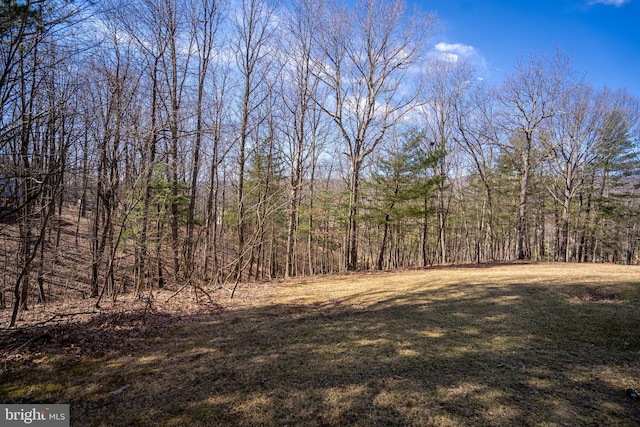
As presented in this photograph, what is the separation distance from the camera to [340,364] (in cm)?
348

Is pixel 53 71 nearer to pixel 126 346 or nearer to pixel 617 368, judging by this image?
pixel 126 346

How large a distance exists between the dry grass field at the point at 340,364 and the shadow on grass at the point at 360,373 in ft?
0.05

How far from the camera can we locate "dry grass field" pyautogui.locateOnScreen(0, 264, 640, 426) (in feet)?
8.35

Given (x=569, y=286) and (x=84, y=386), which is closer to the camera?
(x=84, y=386)

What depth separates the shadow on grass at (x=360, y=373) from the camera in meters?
2.53

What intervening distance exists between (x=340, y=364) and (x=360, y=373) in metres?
0.31

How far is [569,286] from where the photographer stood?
7277 millimetres

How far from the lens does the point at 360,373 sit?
10.7ft

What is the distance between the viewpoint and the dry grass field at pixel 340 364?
2.54 meters

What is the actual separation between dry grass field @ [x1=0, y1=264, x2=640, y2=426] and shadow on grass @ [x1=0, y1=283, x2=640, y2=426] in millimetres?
16

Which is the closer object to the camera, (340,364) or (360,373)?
(360,373)

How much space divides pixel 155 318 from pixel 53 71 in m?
4.25

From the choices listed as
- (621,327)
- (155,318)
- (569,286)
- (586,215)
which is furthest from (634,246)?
(155,318)

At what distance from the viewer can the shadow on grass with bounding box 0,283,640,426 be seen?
253cm
